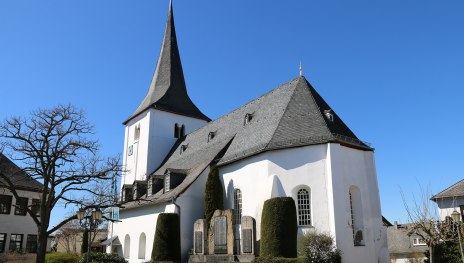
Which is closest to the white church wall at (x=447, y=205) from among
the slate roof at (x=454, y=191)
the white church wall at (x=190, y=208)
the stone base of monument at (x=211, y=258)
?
the slate roof at (x=454, y=191)

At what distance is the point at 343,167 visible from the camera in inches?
805

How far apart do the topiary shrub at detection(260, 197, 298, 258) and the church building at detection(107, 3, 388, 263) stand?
1.23 m

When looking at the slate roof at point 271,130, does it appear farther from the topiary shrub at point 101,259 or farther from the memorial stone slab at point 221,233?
the topiary shrub at point 101,259

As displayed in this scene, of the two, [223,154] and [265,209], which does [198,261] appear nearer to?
[265,209]

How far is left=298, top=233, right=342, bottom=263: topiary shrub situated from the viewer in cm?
1789

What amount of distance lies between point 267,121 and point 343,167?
5.77 metres

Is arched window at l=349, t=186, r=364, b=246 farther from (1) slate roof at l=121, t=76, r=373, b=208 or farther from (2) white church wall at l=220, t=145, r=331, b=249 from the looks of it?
(1) slate roof at l=121, t=76, r=373, b=208

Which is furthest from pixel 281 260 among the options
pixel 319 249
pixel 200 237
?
pixel 200 237

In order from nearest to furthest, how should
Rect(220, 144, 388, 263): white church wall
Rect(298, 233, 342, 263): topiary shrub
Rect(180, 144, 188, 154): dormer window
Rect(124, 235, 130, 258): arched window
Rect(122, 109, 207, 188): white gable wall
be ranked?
1. Rect(298, 233, 342, 263): topiary shrub
2. Rect(220, 144, 388, 263): white church wall
3. Rect(124, 235, 130, 258): arched window
4. Rect(180, 144, 188, 154): dormer window
5. Rect(122, 109, 207, 188): white gable wall

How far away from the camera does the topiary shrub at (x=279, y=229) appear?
60.0 feet

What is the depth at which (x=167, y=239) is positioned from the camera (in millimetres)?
23094

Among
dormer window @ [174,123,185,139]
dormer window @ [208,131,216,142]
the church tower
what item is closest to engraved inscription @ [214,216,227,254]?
dormer window @ [208,131,216,142]

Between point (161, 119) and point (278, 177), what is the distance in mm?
18862

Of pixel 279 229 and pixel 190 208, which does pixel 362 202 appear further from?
pixel 190 208
